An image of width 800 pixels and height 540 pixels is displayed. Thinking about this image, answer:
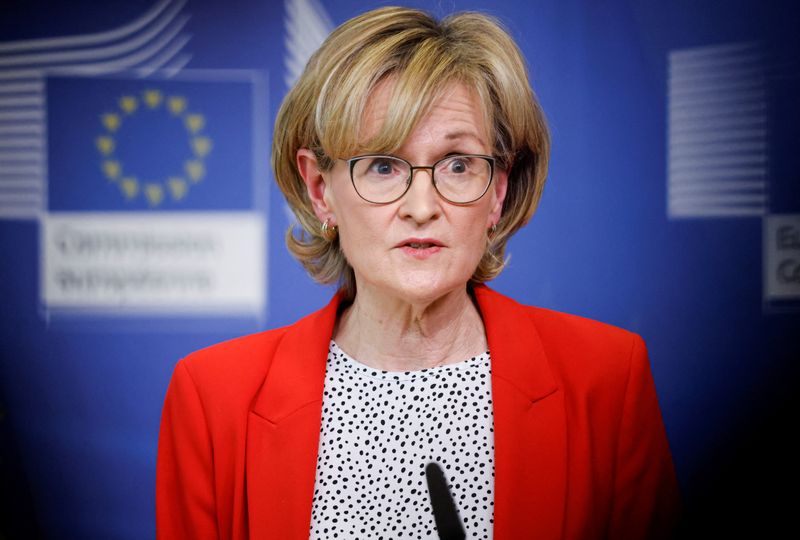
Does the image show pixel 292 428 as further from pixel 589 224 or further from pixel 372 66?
pixel 589 224

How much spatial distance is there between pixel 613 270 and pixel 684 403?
382mm

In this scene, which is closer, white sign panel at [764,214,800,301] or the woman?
the woman

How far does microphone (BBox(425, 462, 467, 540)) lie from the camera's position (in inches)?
48.1

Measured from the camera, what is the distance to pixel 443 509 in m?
1.26

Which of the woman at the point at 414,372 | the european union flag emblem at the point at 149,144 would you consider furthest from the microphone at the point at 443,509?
the european union flag emblem at the point at 149,144

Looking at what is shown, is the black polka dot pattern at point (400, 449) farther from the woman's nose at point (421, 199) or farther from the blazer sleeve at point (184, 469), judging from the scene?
the woman's nose at point (421, 199)

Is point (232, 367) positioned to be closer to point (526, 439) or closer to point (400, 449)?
point (400, 449)

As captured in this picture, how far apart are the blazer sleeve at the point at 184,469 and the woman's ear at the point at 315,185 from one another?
1.47 ft

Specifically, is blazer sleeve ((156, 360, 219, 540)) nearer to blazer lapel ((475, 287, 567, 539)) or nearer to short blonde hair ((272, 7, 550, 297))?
short blonde hair ((272, 7, 550, 297))

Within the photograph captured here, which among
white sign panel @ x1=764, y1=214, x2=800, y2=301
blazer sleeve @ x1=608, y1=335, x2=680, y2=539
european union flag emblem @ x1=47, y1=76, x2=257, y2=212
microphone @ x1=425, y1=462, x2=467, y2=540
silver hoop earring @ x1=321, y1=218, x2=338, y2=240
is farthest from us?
european union flag emblem @ x1=47, y1=76, x2=257, y2=212

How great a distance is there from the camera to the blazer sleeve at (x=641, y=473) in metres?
1.58

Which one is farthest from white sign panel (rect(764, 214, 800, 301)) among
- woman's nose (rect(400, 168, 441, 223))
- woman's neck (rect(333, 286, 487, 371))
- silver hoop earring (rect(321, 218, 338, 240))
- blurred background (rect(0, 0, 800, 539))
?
silver hoop earring (rect(321, 218, 338, 240))

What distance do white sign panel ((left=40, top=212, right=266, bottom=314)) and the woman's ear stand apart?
0.39 metres

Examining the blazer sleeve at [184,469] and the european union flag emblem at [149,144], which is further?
the european union flag emblem at [149,144]
